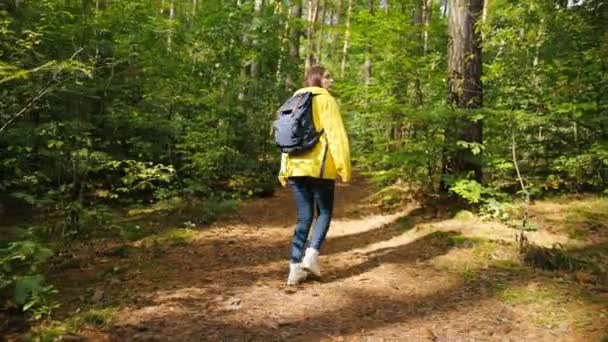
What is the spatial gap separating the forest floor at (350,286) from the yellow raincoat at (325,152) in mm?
1123

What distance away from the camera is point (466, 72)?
22.4ft

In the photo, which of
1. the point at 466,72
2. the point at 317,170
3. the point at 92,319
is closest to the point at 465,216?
the point at 466,72

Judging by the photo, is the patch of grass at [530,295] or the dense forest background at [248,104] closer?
the patch of grass at [530,295]

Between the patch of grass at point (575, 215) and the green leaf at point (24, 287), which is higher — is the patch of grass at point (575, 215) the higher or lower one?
the higher one

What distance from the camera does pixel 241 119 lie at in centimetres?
991

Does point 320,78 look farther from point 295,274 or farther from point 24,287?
point 24,287

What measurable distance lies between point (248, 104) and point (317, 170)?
6.01m

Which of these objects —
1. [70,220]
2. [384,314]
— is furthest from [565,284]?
[70,220]

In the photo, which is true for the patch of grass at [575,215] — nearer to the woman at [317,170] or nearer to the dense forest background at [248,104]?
the dense forest background at [248,104]

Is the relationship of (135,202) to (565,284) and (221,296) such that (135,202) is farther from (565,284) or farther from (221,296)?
(565,284)

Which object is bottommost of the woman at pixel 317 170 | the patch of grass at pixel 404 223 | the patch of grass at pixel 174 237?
the patch of grass at pixel 174 237

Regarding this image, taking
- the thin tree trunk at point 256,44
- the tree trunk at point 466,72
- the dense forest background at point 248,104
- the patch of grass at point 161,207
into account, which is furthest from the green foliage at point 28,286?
the thin tree trunk at point 256,44

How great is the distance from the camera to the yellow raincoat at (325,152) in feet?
14.7

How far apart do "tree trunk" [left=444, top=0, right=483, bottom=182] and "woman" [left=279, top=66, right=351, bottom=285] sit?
2778 millimetres
